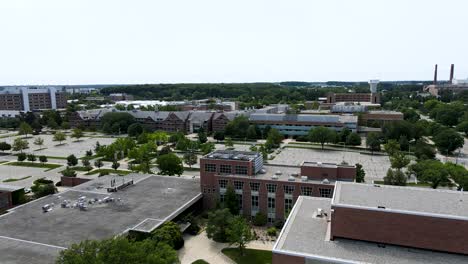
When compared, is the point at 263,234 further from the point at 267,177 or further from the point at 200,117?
the point at 200,117

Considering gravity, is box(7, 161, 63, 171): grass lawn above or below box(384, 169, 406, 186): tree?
below

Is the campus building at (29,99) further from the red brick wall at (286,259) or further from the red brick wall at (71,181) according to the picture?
the red brick wall at (286,259)

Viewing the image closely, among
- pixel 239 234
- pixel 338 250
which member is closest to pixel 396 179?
pixel 239 234

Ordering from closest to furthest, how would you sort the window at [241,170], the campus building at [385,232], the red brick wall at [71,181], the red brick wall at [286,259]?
the campus building at [385,232] < the red brick wall at [286,259] < the window at [241,170] < the red brick wall at [71,181]

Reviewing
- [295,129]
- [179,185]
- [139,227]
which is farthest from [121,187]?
[295,129]

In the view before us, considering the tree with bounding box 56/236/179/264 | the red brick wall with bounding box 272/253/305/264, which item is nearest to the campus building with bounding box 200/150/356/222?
the red brick wall with bounding box 272/253/305/264

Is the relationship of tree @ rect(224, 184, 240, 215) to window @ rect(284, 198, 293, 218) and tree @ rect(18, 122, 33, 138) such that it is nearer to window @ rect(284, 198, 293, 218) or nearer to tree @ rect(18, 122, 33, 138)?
window @ rect(284, 198, 293, 218)

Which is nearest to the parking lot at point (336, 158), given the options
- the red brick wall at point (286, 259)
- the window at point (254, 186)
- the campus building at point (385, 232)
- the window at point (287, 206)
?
the window at point (287, 206)
